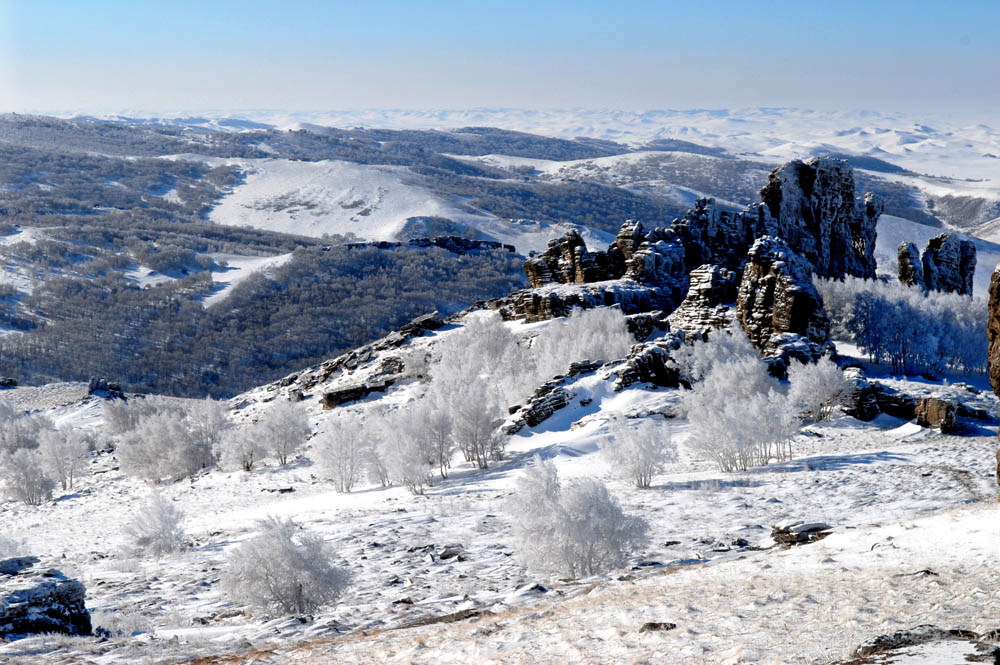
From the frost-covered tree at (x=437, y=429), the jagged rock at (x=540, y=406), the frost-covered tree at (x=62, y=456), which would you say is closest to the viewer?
the frost-covered tree at (x=437, y=429)

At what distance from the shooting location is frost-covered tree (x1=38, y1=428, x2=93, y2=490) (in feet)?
194

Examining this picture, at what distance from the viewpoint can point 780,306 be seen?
2162 inches

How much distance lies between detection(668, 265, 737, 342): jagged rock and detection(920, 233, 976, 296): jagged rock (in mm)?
32607

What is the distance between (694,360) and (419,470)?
19763 millimetres

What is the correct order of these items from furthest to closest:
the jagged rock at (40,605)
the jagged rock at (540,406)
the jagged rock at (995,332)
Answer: the jagged rock at (540,406) → the jagged rock at (40,605) → the jagged rock at (995,332)

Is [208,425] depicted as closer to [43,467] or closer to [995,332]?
[43,467]

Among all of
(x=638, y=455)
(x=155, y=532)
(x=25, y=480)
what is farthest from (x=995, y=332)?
(x=25, y=480)

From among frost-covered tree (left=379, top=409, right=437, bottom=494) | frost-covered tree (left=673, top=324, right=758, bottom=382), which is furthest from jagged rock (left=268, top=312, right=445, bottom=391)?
frost-covered tree (left=379, top=409, right=437, bottom=494)

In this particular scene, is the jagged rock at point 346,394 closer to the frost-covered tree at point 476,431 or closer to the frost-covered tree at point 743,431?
the frost-covered tree at point 476,431

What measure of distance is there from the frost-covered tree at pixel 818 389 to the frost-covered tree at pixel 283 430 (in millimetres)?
31335

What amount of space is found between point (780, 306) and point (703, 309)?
6.80m

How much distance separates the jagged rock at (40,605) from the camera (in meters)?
19.7

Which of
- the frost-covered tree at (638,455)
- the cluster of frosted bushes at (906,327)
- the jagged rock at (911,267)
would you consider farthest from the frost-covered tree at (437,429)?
the jagged rock at (911,267)

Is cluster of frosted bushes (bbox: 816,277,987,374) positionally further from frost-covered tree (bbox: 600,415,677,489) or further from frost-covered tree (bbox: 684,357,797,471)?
frost-covered tree (bbox: 600,415,677,489)
